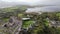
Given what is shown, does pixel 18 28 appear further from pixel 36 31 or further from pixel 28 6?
pixel 28 6

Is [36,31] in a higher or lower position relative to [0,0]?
lower

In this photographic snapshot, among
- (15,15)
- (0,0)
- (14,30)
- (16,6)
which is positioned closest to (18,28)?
(14,30)

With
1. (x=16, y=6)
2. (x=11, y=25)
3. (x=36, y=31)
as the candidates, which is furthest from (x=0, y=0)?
(x=36, y=31)

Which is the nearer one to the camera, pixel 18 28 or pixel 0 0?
pixel 18 28

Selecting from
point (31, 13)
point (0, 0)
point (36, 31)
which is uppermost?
point (0, 0)

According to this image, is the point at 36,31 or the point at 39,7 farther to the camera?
the point at 39,7

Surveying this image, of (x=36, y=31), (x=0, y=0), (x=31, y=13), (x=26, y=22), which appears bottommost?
(x=36, y=31)

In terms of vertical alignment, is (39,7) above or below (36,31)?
above

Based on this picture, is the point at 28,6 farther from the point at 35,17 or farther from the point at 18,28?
the point at 18,28
